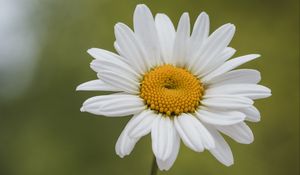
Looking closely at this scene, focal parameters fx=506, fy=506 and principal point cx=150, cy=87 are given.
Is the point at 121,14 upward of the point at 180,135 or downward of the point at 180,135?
upward

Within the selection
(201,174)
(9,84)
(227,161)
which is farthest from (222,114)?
(9,84)

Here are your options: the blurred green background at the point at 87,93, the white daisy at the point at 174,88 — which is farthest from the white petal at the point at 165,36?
the blurred green background at the point at 87,93

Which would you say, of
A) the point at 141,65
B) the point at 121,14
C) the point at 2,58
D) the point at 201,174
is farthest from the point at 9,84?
the point at 141,65

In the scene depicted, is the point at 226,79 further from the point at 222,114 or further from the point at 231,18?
the point at 231,18

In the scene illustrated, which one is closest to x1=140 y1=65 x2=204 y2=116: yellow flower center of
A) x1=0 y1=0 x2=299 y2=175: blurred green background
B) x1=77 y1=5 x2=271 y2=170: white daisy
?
x1=77 y1=5 x2=271 y2=170: white daisy

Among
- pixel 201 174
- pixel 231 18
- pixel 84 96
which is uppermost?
pixel 231 18

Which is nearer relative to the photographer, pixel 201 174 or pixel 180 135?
pixel 180 135

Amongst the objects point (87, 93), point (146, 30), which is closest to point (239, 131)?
point (146, 30)
